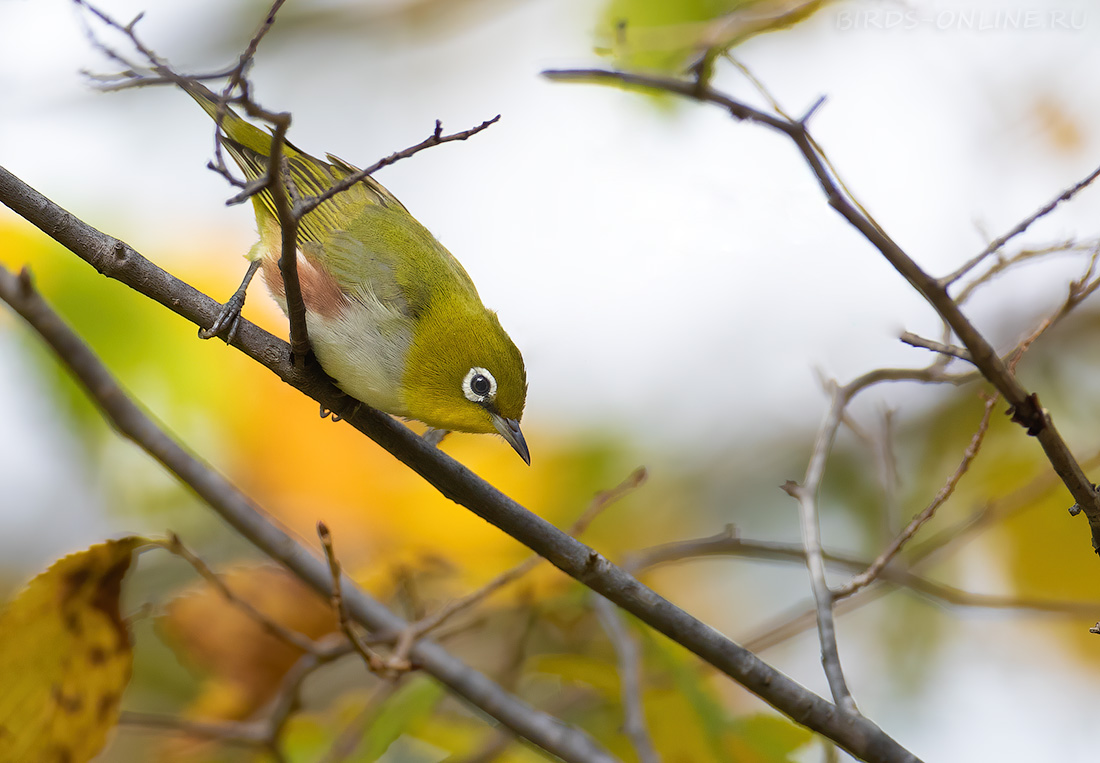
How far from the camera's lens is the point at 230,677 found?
3844mm

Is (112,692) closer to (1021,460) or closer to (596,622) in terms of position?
(596,622)

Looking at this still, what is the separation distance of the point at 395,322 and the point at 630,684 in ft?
5.26

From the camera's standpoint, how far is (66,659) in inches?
100

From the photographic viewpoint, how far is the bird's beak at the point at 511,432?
3.48m

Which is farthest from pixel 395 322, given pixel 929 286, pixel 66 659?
pixel 929 286

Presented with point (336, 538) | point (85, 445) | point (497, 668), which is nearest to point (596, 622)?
point (497, 668)

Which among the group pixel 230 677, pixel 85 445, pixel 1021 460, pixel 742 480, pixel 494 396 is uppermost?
pixel 1021 460

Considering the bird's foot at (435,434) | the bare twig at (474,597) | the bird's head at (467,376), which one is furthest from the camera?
the bird's foot at (435,434)

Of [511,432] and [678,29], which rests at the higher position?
[678,29]

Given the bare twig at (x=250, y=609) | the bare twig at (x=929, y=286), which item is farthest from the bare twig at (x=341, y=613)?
the bare twig at (x=929, y=286)

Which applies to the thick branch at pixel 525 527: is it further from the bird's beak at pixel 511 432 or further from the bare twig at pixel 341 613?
the bird's beak at pixel 511 432

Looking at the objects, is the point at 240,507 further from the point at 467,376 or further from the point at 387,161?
the point at 387,161

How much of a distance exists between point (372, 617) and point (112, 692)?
0.97 m

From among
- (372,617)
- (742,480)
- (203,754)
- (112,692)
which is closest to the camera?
→ (112,692)
